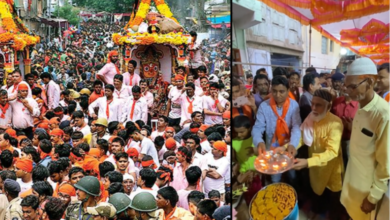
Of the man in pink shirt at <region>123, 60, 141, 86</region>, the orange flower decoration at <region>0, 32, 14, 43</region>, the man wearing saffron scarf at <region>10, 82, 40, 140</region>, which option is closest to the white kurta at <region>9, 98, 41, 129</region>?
the man wearing saffron scarf at <region>10, 82, 40, 140</region>

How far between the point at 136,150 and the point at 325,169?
3.60m

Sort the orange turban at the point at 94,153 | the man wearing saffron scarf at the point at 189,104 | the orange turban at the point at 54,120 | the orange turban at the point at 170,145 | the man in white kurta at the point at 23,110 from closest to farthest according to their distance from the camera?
the orange turban at the point at 94,153, the orange turban at the point at 170,145, the orange turban at the point at 54,120, the man in white kurta at the point at 23,110, the man wearing saffron scarf at the point at 189,104

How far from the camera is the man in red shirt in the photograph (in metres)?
1.61

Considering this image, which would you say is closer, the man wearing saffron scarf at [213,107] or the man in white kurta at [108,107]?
the man in white kurta at [108,107]

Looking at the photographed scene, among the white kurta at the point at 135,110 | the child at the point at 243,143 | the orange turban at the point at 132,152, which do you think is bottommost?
the orange turban at the point at 132,152

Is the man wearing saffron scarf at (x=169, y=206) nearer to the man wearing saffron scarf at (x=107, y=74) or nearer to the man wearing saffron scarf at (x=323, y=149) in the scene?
the man wearing saffron scarf at (x=323, y=149)

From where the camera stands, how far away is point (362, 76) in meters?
1.60

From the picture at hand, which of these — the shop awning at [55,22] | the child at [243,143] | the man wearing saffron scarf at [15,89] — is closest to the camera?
the child at [243,143]

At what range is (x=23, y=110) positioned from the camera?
6.80 m

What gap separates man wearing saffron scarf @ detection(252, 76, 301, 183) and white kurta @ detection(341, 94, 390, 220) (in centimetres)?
21

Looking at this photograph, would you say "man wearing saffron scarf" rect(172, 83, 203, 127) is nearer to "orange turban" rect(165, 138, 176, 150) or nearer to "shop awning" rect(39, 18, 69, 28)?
"orange turban" rect(165, 138, 176, 150)

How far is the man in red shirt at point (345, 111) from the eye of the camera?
1606 millimetres

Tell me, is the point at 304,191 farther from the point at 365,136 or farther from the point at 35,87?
the point at 35,87

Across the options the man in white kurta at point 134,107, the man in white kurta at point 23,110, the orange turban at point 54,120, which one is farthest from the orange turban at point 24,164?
the man in white kurta at point 23,110
